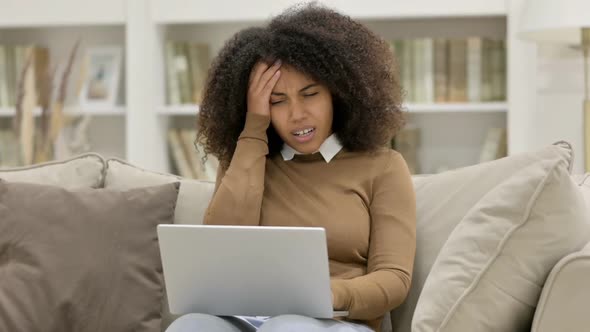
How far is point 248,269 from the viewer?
1647 mm

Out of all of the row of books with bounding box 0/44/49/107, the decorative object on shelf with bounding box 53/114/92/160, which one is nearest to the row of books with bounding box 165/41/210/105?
the decorative object on shelf with bounding box 53/114/92/160

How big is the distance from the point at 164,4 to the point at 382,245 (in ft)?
6.48

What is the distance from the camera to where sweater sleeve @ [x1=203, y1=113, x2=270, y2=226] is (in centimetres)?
198

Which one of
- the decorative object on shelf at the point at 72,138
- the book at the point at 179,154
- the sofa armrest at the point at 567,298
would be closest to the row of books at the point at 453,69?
the book at the point at 179,154

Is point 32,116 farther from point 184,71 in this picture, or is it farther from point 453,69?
point 453,69

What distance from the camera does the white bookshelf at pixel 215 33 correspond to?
342cm

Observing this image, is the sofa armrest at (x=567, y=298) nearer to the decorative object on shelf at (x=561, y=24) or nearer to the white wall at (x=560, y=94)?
the decorative object on shelf at (x=561, y=24)

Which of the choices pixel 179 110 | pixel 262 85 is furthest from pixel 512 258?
pixel 179 110

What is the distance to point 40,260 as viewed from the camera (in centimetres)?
209

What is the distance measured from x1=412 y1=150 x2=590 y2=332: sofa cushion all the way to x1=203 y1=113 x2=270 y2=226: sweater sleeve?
0.52 m

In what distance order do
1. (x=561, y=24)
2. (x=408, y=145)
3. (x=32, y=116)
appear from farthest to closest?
(x=32, y=116) < (x=408, y=145) < (x=561, y=24)

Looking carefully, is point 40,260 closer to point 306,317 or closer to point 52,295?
point 52,295

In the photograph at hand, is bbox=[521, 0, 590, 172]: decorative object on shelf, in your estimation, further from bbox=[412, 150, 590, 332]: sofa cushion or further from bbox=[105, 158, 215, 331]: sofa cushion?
bbox=[412, 150, 590, 332]: sofa cushion

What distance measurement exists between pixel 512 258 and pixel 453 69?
6.74 feet
